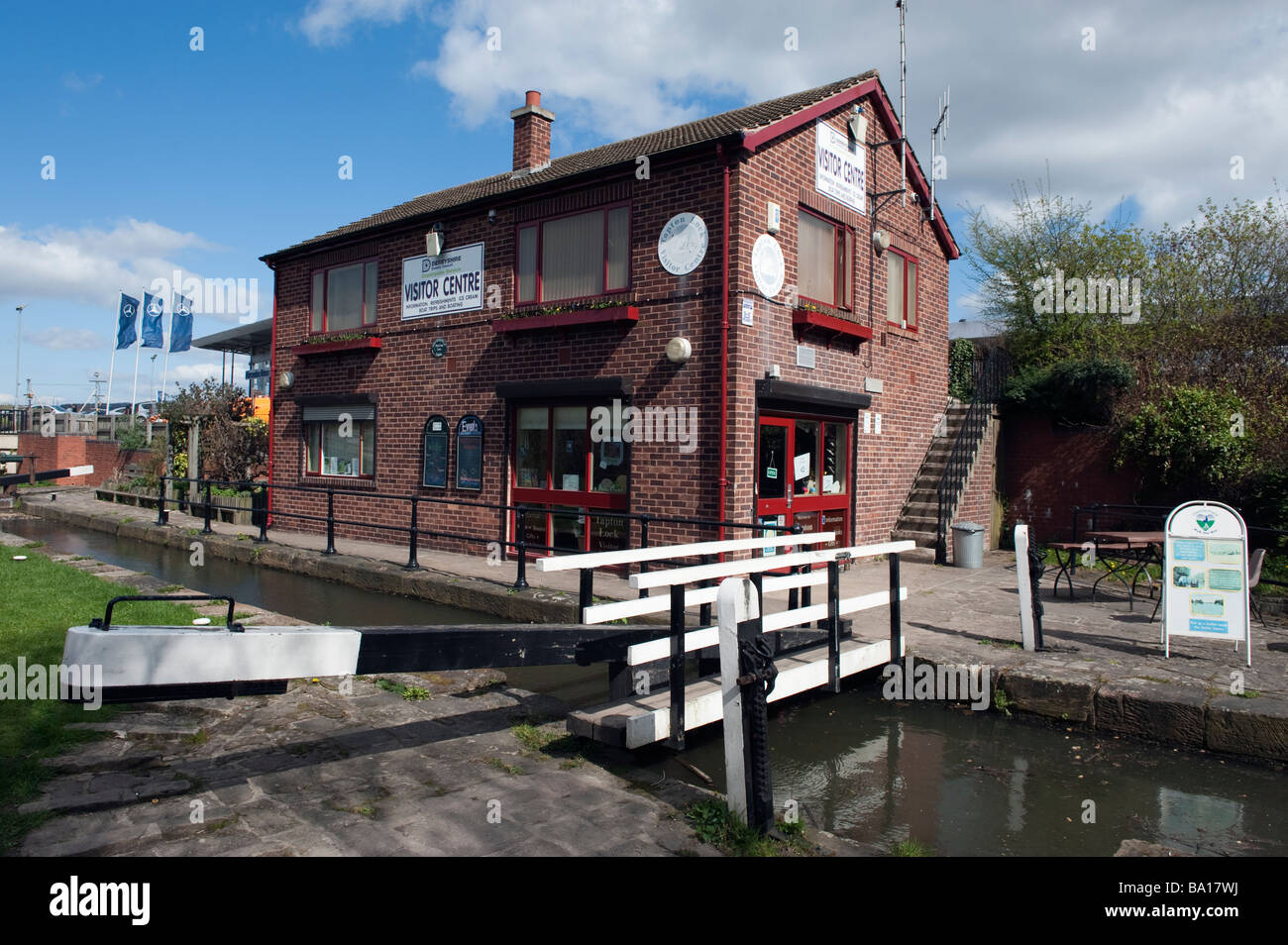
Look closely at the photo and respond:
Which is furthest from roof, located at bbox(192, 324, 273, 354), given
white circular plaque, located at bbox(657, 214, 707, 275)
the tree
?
white circular plaque, located at bbox(657, 214, 707, 275)

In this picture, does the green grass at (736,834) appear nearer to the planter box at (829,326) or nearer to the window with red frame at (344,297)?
the planter box at (829,326)

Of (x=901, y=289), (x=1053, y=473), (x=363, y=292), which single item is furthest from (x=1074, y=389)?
(x=363, y=292)

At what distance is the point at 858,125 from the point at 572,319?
515 centimetres

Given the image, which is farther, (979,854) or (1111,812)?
(1111,812)

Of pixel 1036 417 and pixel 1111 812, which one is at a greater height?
pixel 1036 417

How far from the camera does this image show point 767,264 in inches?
385

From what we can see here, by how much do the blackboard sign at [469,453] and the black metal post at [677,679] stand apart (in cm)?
804

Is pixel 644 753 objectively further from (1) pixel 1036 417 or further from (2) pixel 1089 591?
(1) pixel 1036 417

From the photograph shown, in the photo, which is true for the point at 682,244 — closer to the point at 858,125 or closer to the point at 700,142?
the point at 700,142

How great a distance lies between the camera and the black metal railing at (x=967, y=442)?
1209 centimetres

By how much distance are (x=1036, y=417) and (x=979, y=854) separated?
11.8m
